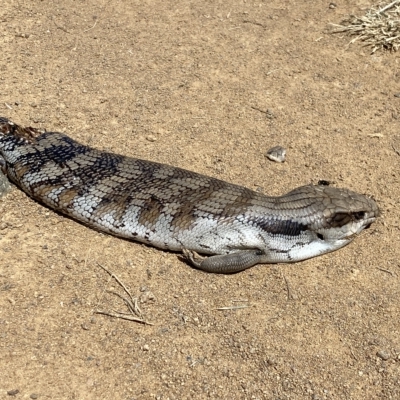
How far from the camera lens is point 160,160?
597 cm

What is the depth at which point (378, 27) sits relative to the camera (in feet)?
24.9

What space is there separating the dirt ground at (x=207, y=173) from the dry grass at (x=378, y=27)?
188 millimetres

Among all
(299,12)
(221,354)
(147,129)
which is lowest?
(221,354)

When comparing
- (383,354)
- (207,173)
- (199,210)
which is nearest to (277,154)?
(207,173)

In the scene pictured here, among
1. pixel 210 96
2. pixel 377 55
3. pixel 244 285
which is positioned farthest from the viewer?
pixel 377 55

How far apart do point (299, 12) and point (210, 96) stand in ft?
7.89

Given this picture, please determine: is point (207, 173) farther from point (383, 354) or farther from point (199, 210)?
point (383, 354)

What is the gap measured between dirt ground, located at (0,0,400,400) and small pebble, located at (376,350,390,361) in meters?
0.03

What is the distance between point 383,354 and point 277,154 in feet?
8.16

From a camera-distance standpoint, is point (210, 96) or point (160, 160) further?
point (210, 96)

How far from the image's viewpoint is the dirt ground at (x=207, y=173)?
13.9 ft

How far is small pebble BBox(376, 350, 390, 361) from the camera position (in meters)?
4.33

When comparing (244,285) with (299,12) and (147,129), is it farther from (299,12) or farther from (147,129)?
(299,12)

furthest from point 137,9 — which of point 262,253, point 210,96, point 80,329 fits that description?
point 80,329
